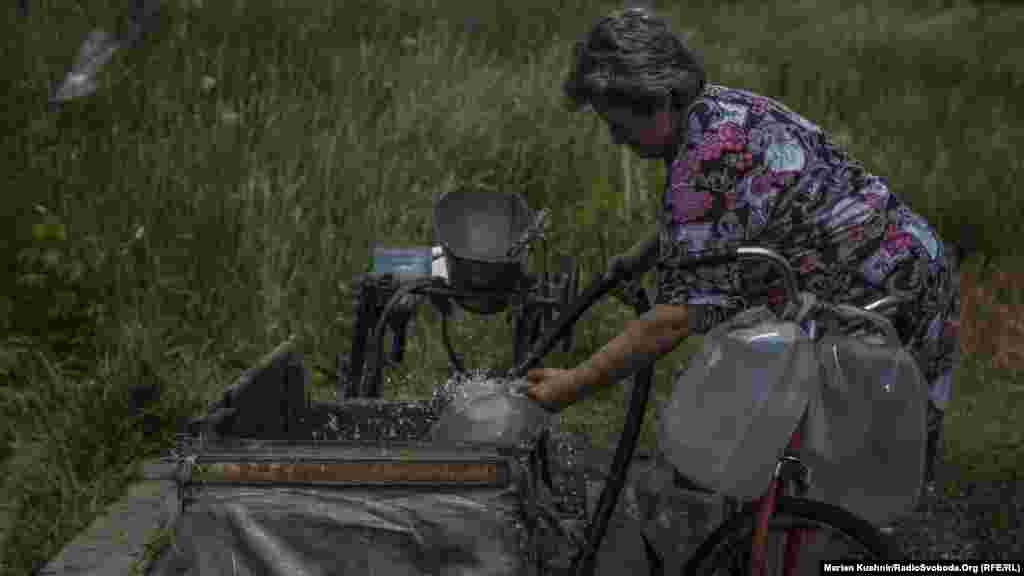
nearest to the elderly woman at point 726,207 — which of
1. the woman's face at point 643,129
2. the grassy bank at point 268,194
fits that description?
the woman's face at point 643,129

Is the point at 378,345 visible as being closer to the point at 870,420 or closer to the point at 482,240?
the point at 482,240

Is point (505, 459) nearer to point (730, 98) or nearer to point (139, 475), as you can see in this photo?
point (730, 98)

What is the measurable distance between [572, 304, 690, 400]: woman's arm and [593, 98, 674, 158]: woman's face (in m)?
0.41

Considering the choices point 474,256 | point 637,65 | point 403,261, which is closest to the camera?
point 637,65

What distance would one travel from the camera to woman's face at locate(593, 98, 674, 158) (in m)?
3.23

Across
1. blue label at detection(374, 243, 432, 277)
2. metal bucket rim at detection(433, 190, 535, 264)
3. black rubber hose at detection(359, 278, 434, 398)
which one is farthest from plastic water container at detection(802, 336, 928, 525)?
blue label at detection(374, 243, 432, 277)

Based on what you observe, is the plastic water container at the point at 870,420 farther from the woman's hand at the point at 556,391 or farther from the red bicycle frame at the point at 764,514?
the woman's hand at the point at 556,391

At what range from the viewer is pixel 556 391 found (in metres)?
3.10

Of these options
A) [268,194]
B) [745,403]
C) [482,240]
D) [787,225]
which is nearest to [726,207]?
[787,225]

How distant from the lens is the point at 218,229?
21.8 ft

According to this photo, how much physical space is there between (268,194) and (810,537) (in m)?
4.48

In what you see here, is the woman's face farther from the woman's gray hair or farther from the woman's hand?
the woman's hand

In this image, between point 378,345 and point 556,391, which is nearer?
point 556,391

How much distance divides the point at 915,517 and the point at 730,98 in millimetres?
2840
